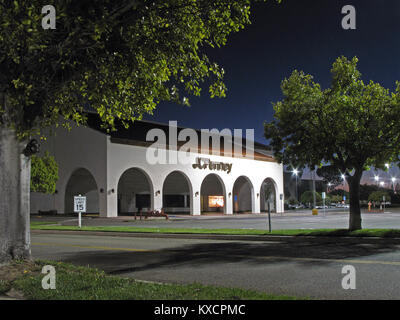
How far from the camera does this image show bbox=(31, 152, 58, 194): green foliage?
36.2 metres

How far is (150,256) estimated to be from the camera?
462 inches

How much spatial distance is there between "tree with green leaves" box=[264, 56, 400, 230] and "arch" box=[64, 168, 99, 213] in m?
28.4

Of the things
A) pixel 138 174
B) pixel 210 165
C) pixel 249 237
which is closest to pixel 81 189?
pixel 138 174

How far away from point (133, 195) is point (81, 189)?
22.5ft

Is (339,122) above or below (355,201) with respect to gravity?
above

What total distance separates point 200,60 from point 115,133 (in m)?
31.6

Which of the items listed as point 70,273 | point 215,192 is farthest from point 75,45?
point 215,192

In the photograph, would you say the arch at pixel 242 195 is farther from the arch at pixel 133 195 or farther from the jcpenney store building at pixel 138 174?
the arch at pixel 133 195

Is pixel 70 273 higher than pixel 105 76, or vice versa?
pixel 105 76

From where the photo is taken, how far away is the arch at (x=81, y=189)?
43.2 m

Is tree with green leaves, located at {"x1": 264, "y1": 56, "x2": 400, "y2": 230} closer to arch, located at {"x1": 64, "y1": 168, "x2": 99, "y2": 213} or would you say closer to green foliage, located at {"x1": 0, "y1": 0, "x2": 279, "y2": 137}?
green foliage, located at {"x1": 0, "y1": 0, "x2": 279, "y2": 137}

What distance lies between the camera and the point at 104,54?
9039mm

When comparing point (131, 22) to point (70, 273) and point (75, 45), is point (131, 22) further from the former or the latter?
point (70, 273)

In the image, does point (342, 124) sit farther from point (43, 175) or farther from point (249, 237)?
point (43, 175)
